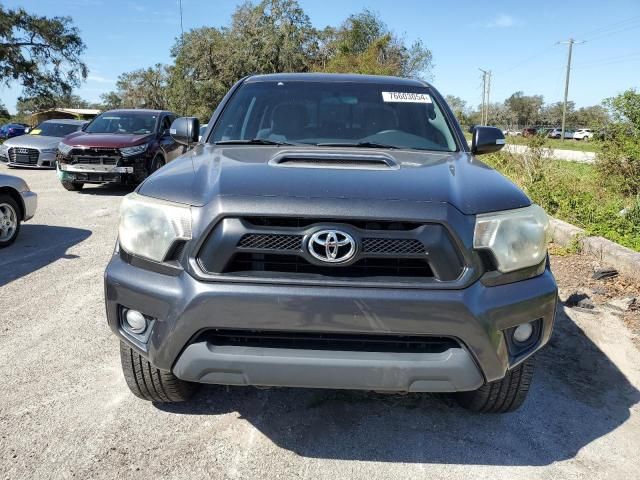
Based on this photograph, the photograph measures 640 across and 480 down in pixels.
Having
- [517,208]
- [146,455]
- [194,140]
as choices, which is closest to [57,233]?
[194,140]

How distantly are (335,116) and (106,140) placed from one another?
25.4 feet

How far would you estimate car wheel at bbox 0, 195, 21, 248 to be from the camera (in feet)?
20.1

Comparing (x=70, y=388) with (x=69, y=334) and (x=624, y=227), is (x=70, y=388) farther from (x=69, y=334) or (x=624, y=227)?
(x=624, y=227)

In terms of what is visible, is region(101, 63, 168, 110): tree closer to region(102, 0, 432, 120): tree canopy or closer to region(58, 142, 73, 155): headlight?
region(102, 0, 432, 120): tree canopy

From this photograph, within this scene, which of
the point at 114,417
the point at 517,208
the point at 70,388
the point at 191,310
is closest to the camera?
the point at 191,310

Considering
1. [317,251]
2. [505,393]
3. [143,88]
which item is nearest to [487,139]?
[505,393]

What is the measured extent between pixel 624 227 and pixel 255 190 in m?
5.51

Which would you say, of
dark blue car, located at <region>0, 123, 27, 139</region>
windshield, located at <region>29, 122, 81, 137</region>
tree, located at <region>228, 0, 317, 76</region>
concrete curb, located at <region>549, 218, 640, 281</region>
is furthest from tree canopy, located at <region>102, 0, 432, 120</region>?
concrete curb, located at <region>549, 218, 640, 281</region>

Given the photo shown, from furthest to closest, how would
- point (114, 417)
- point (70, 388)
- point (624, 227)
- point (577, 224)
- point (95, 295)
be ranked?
1. point (577, 224)
2. point (624, 227)
3. point (95, 295)
4. point (70, 388)
5. point (114, 417)

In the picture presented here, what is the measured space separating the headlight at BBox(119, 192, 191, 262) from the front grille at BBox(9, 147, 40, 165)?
13576 mm

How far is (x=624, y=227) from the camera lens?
6.16 metres

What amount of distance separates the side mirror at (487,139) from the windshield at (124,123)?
8659mm

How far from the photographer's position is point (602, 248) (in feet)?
17.6

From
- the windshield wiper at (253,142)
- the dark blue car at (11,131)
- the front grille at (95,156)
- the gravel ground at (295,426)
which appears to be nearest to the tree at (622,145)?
the gravel ground at (295,426)
